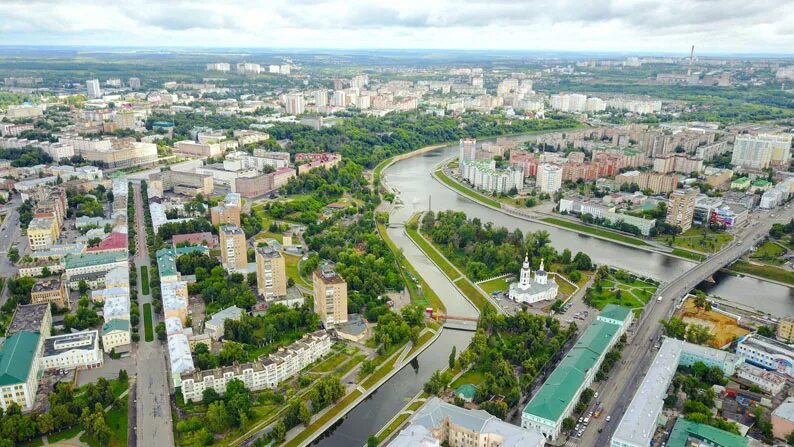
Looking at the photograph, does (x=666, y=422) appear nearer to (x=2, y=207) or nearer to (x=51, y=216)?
(x=51, y=216)

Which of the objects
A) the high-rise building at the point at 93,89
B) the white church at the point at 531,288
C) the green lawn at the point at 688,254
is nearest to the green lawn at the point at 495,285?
the white church at the point at 531,288

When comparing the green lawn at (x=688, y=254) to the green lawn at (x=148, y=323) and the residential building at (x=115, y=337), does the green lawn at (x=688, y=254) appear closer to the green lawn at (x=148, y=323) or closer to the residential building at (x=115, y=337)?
the green lawn at (x=148, y=323)

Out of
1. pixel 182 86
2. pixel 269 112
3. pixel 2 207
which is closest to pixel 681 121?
pixel 269 112

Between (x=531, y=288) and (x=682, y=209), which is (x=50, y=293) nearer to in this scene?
(x=531, y=288)

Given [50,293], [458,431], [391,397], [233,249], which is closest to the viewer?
[458,431]

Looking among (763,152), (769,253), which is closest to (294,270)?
(769,253)

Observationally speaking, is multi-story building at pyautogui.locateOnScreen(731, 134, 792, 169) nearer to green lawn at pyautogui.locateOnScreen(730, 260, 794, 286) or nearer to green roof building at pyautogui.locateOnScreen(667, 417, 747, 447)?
green lawn at pyautogui.locateOnScreen(730, 260, 794, 286)

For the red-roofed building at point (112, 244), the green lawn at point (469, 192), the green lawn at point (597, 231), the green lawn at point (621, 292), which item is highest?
the red-roofed building at point (112, 244)
